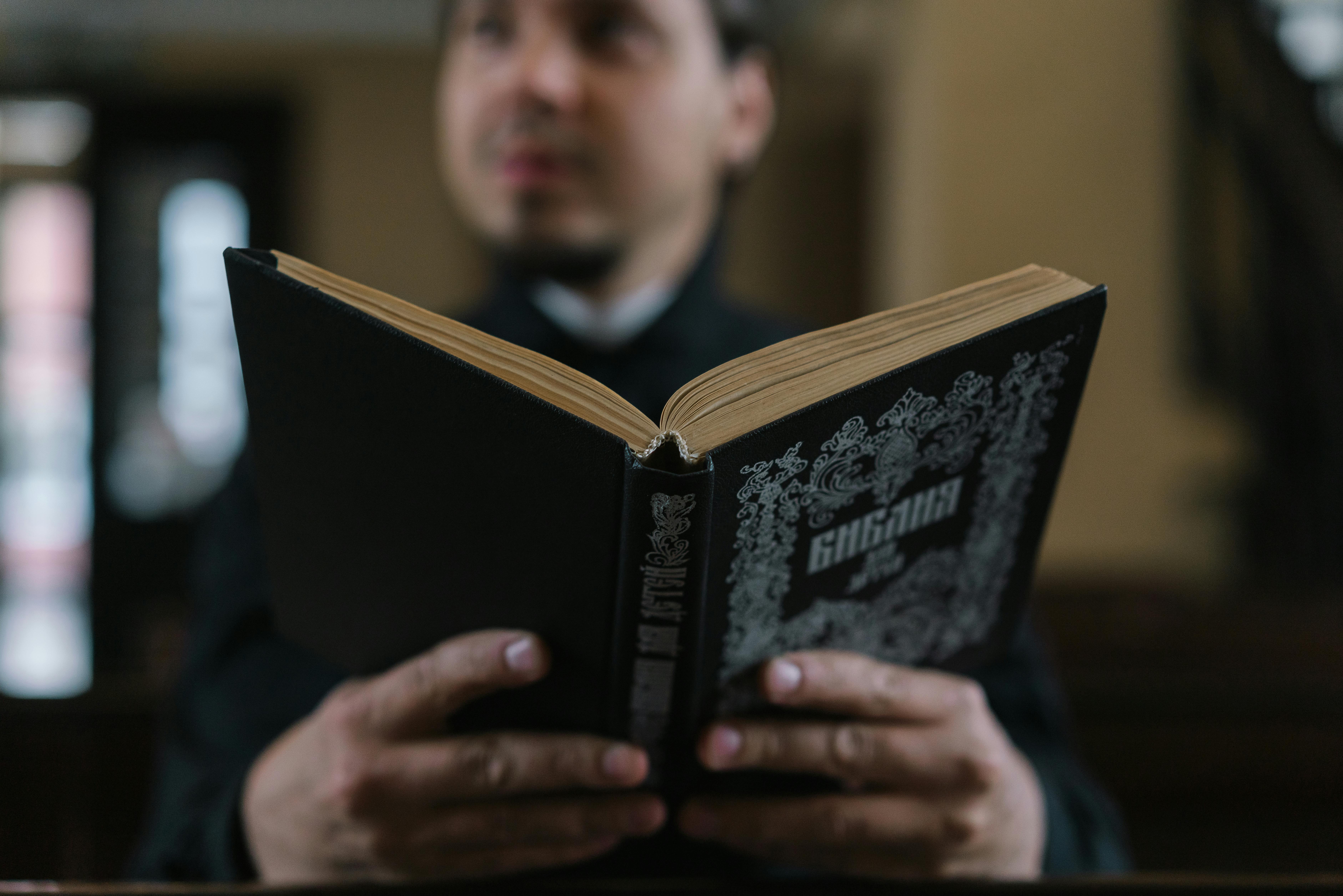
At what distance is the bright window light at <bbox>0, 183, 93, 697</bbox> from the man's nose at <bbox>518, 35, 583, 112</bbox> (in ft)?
14.2

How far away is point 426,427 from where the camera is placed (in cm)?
42

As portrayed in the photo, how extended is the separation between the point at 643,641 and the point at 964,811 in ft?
0.76

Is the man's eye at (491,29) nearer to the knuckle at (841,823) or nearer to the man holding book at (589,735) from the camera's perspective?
the man holding book at (589,735)

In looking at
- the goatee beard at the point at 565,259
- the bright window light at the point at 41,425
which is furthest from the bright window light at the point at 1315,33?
the bright window light at the point at 41,425

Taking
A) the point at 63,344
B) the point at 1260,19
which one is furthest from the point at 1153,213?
the point at 63,344

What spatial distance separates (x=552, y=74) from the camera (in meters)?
0.72

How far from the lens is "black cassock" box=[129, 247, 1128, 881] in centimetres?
66

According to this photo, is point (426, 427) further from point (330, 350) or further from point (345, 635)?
point (345, 635)

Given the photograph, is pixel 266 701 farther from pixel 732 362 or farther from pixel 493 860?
pixel 732 362

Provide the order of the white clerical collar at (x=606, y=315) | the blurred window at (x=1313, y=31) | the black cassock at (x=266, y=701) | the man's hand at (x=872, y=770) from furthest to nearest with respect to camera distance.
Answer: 1. the blurred window at (x=1313, y=31)
2. the white clerical collar at (x=606, y=315)
3. the black cassock at (x=266, y=701)
4. the man's hand at (x=872, y=770)

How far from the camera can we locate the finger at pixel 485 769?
0.47 m

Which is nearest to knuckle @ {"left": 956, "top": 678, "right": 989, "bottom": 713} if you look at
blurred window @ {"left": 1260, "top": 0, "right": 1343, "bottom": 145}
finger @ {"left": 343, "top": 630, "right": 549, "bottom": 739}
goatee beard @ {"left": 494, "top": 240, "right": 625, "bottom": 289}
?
finger @ {"left": 343, "top": 630, "right": 549, "bottom": 739}

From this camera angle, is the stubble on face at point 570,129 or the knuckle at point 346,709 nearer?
the knuckle at point 346,709

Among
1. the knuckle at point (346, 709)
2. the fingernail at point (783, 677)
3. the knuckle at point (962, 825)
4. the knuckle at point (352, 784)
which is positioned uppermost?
the fingernail at point (783, 677)
